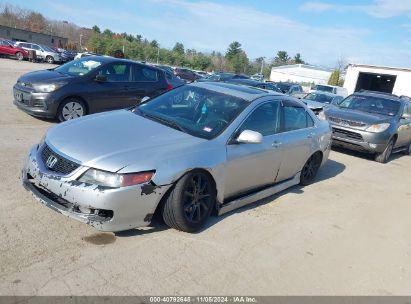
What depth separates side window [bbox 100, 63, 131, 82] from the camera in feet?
30.0

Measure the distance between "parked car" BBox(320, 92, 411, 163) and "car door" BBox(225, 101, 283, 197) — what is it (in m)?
5.05

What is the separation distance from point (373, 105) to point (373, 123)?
148 centimetres

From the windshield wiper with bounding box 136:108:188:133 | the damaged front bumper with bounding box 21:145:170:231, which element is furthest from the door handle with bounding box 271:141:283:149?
the damaged front bumper with bounding box 21:145:170:231

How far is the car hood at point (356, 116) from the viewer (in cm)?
996

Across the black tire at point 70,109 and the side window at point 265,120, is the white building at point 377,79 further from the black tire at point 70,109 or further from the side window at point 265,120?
the side window at point 265,120

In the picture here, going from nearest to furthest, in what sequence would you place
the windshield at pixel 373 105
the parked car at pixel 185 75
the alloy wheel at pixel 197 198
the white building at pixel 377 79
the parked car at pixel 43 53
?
1. the alloy wheel at pixel 197 198
2. the windshield at pixel 373 105
3. the white building at pixel 377 79
4. the parked car at pixel 185 75
5. the parked car at pixel 43 53

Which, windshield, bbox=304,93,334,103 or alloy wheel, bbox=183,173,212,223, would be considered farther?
windshield, bbox=304,93,334,103

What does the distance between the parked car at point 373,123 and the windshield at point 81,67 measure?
6.02 metres

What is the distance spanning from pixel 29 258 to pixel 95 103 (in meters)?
5.92

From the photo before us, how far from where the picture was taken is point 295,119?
6.08m

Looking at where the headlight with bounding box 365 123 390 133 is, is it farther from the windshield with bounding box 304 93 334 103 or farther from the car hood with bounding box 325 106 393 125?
the windshield with bounding box 304 93 334 103

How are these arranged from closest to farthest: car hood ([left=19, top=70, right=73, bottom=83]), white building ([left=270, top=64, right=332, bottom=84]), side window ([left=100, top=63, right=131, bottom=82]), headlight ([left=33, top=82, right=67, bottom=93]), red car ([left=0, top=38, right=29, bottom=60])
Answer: headlight ([left=33, top=82, right=67, bottom=93]) < car hood ([left=19, top=70, right=73, bottom=83]) < side window ([left=100, top=63, right=131, bottom=82]) < red car ([left=0, top=38, right=29, bottom=60]) < white building ([left=270, top=64, right=332, bottom=84])

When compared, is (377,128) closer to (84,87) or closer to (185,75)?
(84,87)

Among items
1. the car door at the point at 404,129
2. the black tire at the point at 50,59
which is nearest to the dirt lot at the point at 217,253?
the car door at the point at 404,129
